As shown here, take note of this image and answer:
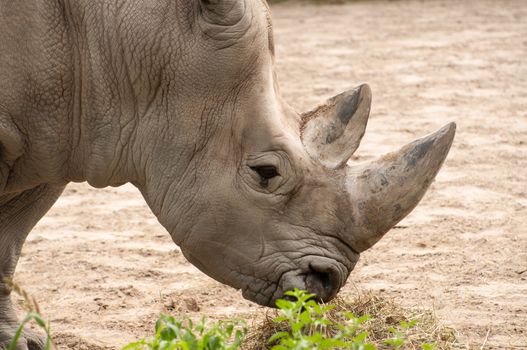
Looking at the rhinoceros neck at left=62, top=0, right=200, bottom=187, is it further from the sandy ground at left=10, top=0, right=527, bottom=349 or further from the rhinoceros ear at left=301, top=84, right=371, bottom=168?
the sandy ground at left=10, top=0, right=527, bottom=349

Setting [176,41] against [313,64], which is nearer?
[176,41]

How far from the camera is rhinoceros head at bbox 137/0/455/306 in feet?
14.2

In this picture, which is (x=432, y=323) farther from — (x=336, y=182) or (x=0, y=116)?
(x=0, y=116)

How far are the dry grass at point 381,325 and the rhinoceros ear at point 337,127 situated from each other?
0.61 meters

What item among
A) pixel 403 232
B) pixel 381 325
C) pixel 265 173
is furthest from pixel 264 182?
pixel 403 232

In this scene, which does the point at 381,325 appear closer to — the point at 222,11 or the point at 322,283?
the point at 322,283

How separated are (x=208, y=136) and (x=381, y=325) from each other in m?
1.06

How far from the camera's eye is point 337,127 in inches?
177

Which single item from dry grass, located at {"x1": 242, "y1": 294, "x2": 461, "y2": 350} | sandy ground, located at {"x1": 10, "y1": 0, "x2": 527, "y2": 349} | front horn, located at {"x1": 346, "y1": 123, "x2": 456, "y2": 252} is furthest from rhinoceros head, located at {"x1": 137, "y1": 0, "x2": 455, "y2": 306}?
sandy ground, located at {"x1": 10, "y1": 0, "x2": 527, "y2": 349}

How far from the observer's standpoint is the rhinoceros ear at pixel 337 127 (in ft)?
14.5

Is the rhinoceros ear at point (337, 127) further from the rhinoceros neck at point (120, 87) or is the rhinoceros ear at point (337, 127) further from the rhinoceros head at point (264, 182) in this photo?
the rhinoceros neck at point (120, 87)

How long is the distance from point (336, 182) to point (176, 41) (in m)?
0.75

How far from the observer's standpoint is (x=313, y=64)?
1098cm


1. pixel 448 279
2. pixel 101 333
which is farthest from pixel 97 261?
pixel 448 279
